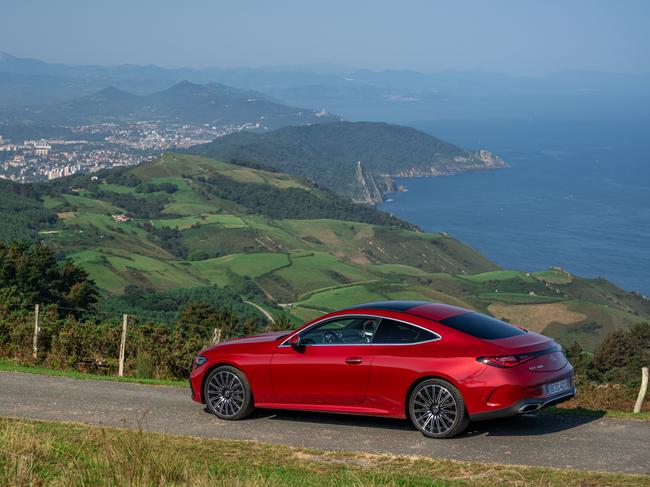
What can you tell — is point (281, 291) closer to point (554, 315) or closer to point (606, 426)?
point (554, 315)

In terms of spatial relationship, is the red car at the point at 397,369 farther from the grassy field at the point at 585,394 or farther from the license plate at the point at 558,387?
the grassy field at the point at 585,394

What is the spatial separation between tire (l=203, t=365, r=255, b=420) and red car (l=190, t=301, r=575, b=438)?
12 mm

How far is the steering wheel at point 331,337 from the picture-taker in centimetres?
1055

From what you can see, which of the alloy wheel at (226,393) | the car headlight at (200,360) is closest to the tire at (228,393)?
Result: the alloy wheel at (226,393)

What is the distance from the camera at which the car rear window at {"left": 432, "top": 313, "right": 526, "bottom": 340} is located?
32.6 ft

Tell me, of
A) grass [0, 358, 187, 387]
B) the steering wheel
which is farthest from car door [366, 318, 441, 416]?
grass [0, 358, 187, 387]

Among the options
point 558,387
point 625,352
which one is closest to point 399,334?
point 558,387

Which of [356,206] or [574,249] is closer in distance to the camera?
[574,249]

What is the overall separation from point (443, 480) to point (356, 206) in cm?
16870

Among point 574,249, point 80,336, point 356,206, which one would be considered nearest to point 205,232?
point 356,206

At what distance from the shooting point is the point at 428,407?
32.1 ft

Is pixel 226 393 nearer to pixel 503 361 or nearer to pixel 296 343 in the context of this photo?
pixel 296 343

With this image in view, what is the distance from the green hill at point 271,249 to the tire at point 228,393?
66.5 m

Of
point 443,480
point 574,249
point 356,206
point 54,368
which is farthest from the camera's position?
point 356,206
